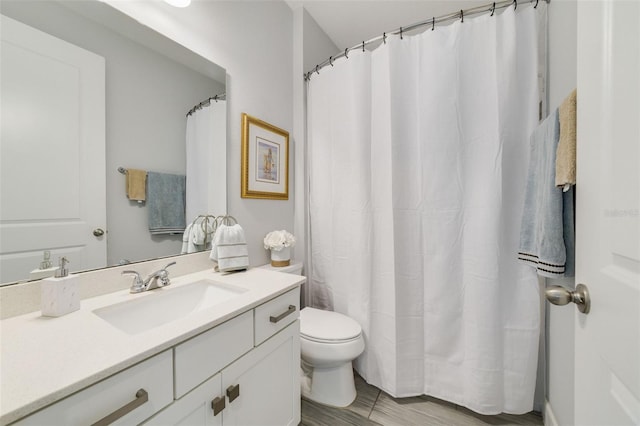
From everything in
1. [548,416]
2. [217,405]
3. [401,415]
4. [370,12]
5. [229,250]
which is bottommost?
[401,415]

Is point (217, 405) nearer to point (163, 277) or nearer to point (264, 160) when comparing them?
point (163, 277)

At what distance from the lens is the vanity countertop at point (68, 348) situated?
464mm

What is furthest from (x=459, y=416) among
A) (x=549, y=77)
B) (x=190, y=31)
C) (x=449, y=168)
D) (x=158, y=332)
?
(x=190, y=31)

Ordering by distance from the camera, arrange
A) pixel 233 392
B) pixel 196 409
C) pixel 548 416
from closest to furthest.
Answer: pixel 196 409 → pixel 233 392 → pixel 548 416

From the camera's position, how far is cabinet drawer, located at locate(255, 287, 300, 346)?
0.96m

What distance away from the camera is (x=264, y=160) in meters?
1.67

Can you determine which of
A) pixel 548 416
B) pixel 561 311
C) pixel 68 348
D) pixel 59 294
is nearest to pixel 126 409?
pixel 68 348

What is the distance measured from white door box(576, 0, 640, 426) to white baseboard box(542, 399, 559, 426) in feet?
3.09

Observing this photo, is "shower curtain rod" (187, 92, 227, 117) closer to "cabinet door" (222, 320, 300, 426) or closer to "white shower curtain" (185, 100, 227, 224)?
"white shower curtain" (185, 100, 227, 224)

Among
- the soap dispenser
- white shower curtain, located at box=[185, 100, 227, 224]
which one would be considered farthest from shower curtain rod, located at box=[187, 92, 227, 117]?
the soap dispenser

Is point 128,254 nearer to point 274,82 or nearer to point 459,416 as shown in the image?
point 274,82

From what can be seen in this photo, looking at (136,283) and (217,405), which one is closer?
(217,405)

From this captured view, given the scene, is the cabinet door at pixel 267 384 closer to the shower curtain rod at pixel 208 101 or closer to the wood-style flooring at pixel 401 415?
the wood-style flooring at pixel 401 415

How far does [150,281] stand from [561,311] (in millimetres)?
1781
